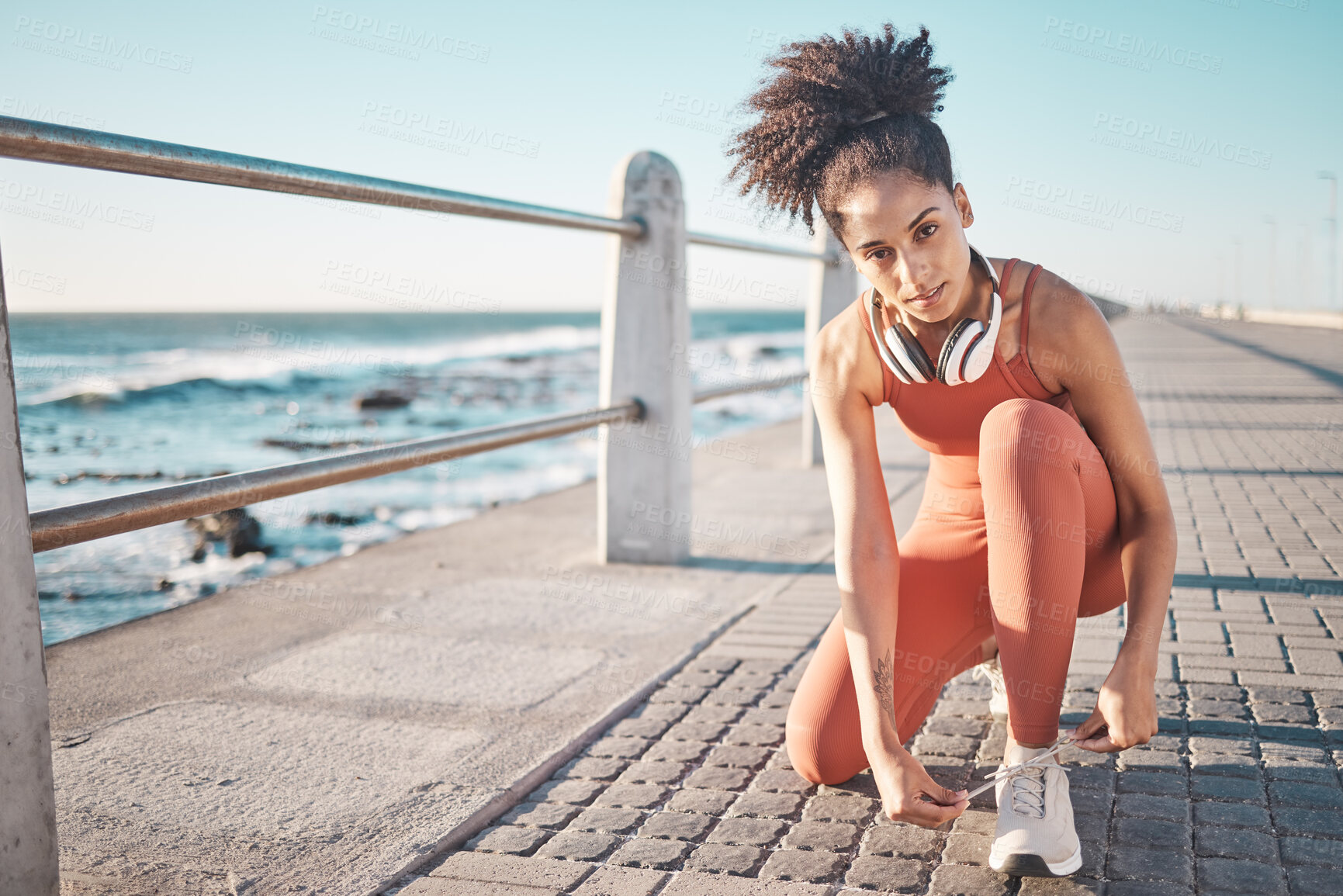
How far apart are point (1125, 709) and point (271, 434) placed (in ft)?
40.6

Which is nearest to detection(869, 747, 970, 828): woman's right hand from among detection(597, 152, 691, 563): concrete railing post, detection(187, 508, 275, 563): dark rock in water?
detection(597, 152, 691, 563): concrete railing post

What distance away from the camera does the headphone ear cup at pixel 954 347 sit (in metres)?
1.96

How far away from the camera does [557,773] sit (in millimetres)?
2264

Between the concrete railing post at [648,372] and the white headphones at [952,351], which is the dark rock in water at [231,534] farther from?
the white headphones at [952,351]

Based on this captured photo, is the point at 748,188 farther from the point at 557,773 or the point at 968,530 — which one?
the point at 557,773

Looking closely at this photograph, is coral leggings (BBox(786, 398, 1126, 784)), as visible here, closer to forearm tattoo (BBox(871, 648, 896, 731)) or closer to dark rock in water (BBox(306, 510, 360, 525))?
forearm tattoo (BBox(871, 648, 896, 731))

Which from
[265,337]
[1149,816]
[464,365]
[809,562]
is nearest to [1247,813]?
[1149,816]

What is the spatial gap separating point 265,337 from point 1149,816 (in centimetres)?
4823

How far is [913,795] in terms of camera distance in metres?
1.76

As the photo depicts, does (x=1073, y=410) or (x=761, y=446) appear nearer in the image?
(x=1073, y=410)

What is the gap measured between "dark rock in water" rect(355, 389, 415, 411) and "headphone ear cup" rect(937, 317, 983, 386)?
1485 centimetres

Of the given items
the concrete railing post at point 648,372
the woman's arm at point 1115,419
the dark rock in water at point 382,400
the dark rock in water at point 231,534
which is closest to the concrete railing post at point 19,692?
the woman's arm at point 1115,419

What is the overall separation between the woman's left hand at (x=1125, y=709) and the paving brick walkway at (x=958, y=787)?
0.72 feet

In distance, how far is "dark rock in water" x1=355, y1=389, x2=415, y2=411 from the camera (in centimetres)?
1612
